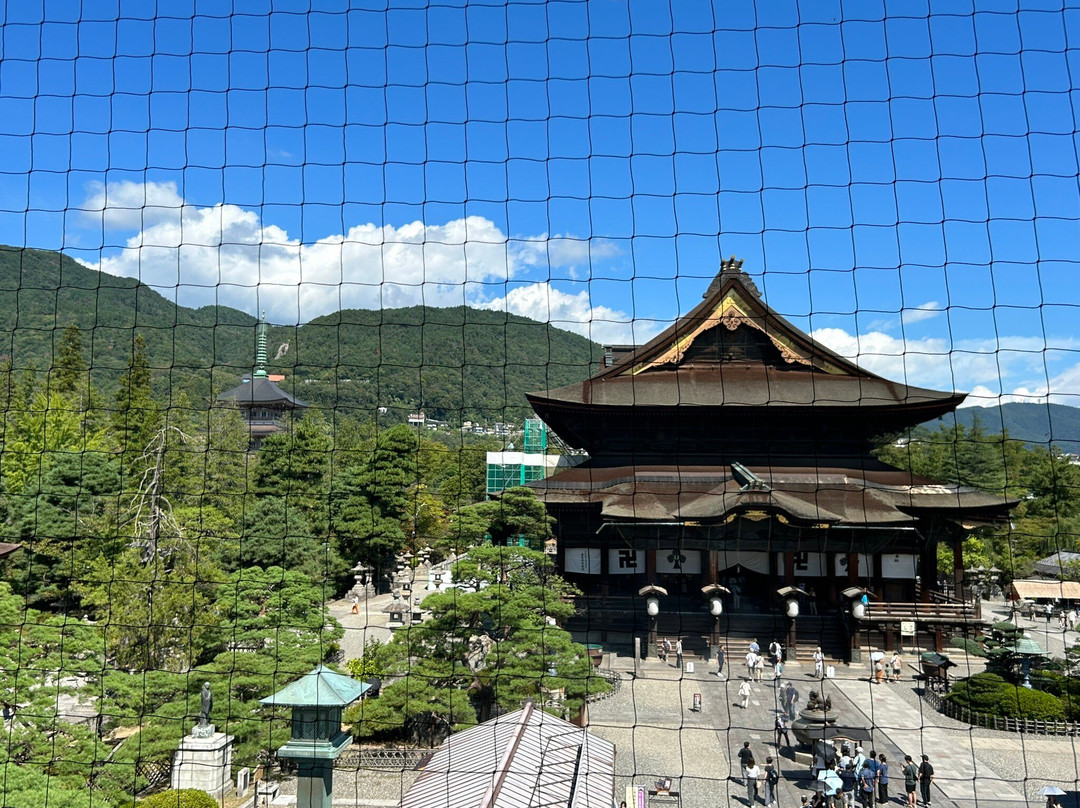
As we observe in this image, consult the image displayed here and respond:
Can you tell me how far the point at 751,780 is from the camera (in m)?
7.32

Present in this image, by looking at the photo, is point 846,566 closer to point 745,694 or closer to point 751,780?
point 745,694

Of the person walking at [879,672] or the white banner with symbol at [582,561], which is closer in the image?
the person walking at [879,672]

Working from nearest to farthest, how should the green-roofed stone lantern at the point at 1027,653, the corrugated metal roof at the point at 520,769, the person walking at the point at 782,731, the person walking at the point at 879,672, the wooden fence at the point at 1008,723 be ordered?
the corrugated metal roof at the point at 520,769 → the person walking at the point at 782,731 → the wooden fence at the point at 1008,723 → the green-roofed stone lantern at the point at 1027,653 → the person walking at the point at 879,672

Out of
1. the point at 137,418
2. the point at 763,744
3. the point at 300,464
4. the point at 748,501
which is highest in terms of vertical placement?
the point at 137,418

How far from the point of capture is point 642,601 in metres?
13.0

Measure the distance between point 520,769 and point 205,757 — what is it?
148 inches

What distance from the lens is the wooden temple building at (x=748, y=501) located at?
1247 centimetres

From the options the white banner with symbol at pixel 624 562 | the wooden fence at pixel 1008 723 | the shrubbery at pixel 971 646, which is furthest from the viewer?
the white banner with symbol at pixel 624 562

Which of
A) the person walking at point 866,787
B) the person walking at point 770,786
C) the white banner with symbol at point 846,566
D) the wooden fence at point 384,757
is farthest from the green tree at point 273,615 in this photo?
the white banner with symbol at point 846,566

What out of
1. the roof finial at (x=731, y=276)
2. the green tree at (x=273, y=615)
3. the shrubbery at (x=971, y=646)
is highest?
the roof finial at (x=731, y=276)

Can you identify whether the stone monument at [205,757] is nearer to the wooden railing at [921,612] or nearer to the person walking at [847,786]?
the person walking at [847,786]

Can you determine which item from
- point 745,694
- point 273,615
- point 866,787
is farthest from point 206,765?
point 745,694

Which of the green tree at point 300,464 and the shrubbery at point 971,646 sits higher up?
the green tree at point 300,464

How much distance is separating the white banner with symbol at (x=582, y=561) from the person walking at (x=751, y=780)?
6594mm
